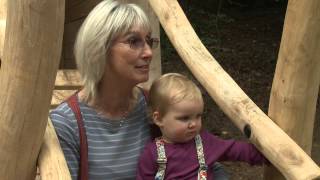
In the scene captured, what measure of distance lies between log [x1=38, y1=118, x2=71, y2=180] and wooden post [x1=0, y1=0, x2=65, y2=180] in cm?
3

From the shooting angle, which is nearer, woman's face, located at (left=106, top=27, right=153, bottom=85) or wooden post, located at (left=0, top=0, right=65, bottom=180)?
wooden post, located at (left=0, top=0, right=65, bottom=180)

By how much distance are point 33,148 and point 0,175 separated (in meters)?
0.13

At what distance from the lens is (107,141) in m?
2.41

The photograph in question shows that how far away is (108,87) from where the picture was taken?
2445mm

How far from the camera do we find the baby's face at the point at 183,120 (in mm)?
2373

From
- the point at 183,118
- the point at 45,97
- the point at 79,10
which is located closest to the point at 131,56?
the point at 183,118

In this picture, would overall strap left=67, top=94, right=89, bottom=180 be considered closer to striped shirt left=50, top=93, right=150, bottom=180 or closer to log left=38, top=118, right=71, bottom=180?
striped shirt left=50, top=93, right=150, bottom=180

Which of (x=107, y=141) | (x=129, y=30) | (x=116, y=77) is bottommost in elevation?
(x=107, y=141)

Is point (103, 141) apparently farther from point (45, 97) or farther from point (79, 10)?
point (79, 10)

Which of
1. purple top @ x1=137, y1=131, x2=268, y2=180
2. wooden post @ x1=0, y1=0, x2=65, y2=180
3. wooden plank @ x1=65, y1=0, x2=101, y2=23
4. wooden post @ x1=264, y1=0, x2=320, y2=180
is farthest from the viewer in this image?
wooden plank @ x1=65, y1=0, x2=101, y2=23

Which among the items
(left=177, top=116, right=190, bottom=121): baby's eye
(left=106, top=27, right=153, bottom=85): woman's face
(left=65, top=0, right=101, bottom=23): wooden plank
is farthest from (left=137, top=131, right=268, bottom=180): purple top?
(left=65, top=0, right=101, bottom=23): wooden plank

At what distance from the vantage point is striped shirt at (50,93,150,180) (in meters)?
2.31

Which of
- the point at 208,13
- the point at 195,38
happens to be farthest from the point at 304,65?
the point at 208,13

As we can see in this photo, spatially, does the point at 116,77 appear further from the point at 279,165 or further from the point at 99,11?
the point at 279,165
